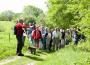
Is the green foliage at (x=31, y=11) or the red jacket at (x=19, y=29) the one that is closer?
the red jacket at (x=19, y=29)

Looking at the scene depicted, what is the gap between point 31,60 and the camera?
20.9 metres

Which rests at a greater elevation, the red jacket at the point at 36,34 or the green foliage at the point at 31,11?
the green foliage at the point at 31,11

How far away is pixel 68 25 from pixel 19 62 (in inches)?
1111

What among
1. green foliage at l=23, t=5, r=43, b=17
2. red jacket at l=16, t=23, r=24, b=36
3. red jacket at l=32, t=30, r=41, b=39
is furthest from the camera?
green foliage at l=23, t=5, r=43, b=17

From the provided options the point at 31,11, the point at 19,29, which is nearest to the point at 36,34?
the point at 19,29

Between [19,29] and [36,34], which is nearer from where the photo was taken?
[19,29]

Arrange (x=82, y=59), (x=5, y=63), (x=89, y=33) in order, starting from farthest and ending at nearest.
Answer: (x=89, y=33) < (x=5, y=63) < (x=82, y=59)

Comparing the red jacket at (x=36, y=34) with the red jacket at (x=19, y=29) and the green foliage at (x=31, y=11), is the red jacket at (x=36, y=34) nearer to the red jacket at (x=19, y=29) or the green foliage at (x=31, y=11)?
the red jacket at (x=19, y=29)

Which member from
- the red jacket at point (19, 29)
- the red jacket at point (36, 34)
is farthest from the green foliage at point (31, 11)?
the red jacket at point (19, 29)

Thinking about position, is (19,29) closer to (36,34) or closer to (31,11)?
(36,34)

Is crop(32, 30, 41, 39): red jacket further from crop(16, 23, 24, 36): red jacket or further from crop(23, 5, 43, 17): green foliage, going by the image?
crop(23, 5, 43, 17): green foliage

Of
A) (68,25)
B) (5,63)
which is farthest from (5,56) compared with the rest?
(68,25)

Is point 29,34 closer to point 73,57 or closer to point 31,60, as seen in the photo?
point 31,60

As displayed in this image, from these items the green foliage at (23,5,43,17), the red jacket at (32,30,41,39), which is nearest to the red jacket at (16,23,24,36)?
the red jacket at (32,30,41,39)
